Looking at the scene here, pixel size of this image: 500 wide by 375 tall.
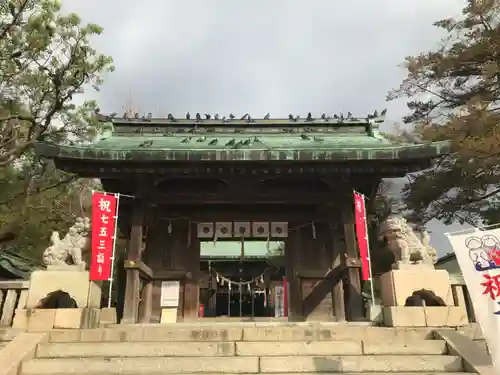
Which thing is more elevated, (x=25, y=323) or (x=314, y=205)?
(x=314, y=205)

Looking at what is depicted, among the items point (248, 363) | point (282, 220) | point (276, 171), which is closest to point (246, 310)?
point (282, 220)

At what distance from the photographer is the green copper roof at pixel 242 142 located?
33.0ft

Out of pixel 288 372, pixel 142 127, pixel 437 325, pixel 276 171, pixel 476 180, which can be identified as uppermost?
pixel 142 127

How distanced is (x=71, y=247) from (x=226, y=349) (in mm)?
4428

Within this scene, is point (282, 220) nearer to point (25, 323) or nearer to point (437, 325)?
point (437, 325)

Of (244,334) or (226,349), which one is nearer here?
(226,349)

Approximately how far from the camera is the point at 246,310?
27.8 m

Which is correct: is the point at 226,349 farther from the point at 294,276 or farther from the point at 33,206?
the point at 33,206

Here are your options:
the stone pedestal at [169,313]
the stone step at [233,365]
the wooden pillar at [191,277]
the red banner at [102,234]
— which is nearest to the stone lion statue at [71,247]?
the red banner at [102,234]

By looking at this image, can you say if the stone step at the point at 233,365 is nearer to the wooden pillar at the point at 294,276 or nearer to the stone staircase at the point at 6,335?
the stone staircase at the point at 6,335

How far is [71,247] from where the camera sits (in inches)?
376

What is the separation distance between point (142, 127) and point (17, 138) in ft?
16.1

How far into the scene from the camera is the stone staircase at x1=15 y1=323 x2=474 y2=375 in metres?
6.85

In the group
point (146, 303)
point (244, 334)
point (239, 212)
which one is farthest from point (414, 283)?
point (146, 303)
